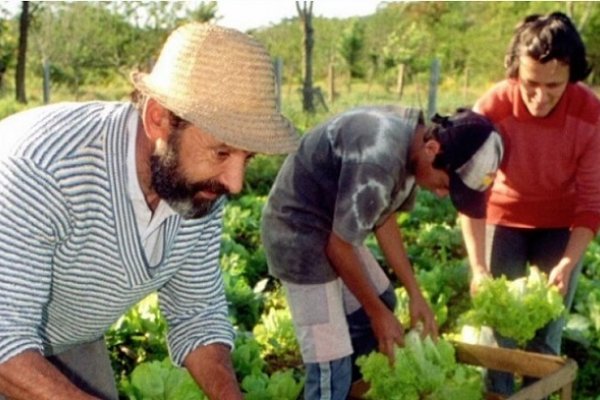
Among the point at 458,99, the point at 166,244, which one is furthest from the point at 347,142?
the point at 458,99

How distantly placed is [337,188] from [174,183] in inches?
50.6

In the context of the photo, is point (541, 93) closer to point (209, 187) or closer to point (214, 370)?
point (214, 370)

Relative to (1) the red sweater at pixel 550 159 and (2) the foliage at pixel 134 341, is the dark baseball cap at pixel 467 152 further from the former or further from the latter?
(2) the foliage at pixel 134 341

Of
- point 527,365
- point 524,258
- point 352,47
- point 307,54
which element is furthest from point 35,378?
point 352,47

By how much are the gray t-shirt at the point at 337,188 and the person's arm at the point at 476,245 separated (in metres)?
0.61

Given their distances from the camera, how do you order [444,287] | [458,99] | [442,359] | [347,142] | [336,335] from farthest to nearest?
[458,99], [444,287], [442,359], [336,335], [347,142]

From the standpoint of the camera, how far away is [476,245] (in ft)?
13.8

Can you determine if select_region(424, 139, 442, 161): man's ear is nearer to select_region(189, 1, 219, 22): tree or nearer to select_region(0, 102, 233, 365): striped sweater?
select_region(0, 102, 233, 365): striped sweater

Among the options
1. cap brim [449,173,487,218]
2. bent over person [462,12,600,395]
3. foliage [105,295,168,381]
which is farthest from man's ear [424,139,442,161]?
foliage [105,295,168,381]

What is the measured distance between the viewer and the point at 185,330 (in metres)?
2.69

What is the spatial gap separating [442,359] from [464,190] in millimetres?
766

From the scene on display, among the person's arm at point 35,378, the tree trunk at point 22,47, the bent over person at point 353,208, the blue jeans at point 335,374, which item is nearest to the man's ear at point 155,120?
the person's arm at point 35,378

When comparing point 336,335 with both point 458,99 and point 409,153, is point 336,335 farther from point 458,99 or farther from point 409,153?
point 458,99

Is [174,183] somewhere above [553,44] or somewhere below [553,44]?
below
